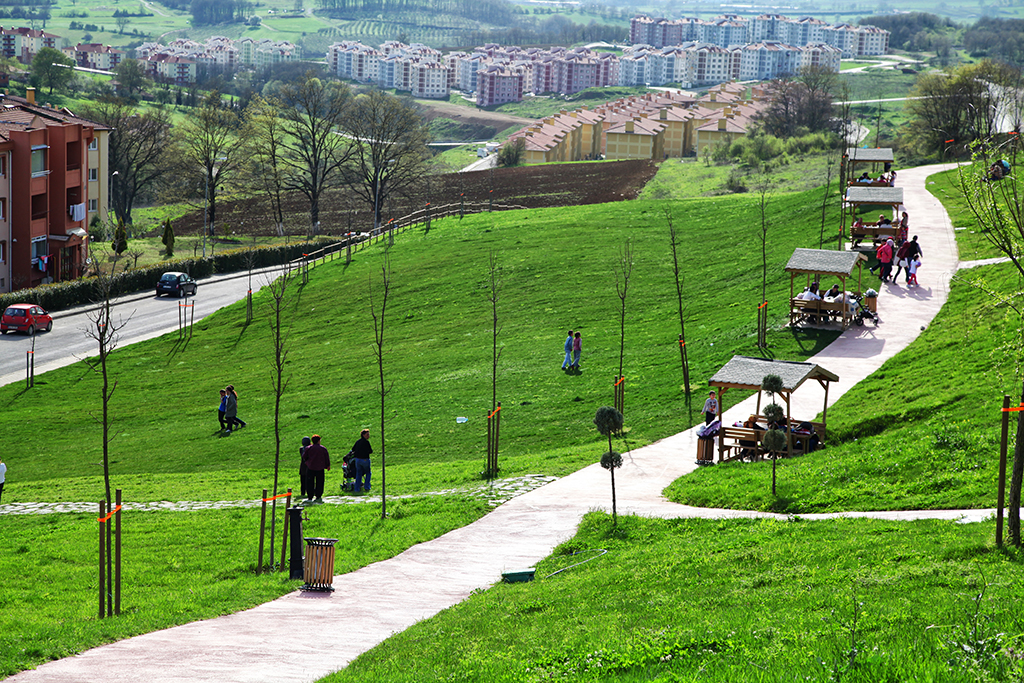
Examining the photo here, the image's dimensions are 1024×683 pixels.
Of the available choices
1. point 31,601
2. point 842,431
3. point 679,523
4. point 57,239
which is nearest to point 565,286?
point 842,431

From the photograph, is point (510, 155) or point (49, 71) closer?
point (510, 155)

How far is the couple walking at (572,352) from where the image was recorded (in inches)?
1412

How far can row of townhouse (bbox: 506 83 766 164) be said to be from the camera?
159875 mm

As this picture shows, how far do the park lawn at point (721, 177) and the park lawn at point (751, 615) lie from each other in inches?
2415

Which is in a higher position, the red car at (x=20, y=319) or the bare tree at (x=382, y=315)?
the bare tree at (x=382, y=315)

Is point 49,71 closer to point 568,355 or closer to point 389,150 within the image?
point 389,150

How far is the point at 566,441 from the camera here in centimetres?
2916

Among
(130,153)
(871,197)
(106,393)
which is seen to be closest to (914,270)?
(871,197)

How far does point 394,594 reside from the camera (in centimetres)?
1667

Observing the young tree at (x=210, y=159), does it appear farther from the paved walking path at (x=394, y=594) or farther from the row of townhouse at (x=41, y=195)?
the paved walking path at (x=394, y=594)

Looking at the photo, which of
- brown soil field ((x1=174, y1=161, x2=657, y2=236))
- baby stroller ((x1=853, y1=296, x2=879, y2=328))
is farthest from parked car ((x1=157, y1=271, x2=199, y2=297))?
baby stroller ((x1=853, y1=296, x2=879, y2=328))

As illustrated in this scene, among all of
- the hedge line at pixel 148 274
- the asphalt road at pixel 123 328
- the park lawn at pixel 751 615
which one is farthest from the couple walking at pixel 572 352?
the hedge line at pixel 148 274

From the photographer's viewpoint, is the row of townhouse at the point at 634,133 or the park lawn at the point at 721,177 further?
the row of townhouse at the point at 634,133

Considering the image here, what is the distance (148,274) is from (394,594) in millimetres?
58811
